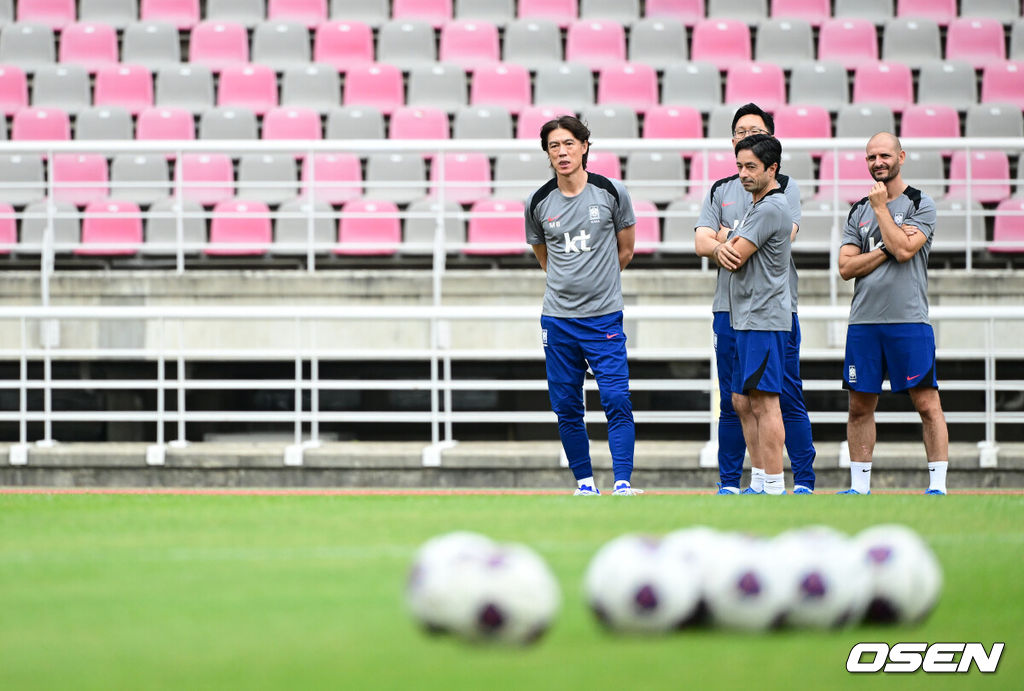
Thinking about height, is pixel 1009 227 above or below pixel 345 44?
below

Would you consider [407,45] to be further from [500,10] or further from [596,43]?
[596,43]

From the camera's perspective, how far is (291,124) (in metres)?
11.4

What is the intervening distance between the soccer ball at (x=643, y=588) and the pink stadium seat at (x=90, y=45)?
11.4m

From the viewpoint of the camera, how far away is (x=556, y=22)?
12852mm

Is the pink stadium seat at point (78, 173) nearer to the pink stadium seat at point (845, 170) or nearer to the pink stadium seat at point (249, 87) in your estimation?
the pink stadium seat at point (249, 87)

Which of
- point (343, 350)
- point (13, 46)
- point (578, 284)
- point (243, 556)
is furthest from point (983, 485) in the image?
point (13, 46)

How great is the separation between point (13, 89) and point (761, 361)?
8923 mm

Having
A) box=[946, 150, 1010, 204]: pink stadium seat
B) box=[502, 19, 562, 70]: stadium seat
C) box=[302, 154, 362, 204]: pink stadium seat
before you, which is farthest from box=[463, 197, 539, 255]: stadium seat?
box=[946, 150, 1010, 204]: pink stadium seat

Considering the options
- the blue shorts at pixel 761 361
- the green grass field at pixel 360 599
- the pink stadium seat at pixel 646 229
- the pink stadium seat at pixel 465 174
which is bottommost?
the green grass field at pixel 360 599

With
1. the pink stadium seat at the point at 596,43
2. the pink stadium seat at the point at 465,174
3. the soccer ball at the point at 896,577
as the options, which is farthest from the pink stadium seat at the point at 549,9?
the soccer ball at the point at 896,577

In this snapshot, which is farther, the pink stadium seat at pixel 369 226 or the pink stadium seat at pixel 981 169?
the pink stadium seat at pixel 981 169

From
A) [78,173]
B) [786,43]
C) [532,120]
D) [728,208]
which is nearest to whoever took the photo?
[728,208]

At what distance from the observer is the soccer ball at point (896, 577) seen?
8.87ft

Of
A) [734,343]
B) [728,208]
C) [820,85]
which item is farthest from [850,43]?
[734,343]
